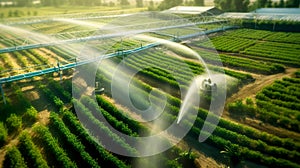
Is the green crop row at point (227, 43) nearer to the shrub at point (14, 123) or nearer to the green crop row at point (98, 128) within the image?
the green crop row at point (98, 128)

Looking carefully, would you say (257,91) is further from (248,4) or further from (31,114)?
(248,4)

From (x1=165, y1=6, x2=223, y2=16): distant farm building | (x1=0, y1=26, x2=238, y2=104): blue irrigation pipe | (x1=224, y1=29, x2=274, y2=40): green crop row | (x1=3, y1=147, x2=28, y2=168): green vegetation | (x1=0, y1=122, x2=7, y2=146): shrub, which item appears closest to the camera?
(x1=3, y1=147, x2=28, y2=168): green vegetation

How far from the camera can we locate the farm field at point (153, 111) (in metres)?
13.5

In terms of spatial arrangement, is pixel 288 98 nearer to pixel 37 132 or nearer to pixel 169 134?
pixel 169 134

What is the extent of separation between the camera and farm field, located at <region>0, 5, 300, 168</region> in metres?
13.5

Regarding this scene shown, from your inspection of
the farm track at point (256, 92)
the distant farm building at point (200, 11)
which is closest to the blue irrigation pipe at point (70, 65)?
the farm track at point (256, 92)

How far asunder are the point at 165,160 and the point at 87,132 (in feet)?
17.5

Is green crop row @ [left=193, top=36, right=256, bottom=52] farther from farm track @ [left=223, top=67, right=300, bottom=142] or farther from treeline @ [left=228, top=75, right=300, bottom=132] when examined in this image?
treeline @ [left=228, top=75, right=300, bottom=132]

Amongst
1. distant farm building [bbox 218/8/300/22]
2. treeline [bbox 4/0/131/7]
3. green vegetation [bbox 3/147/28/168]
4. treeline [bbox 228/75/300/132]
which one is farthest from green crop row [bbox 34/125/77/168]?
treeline [bbox 4/0/131/7]

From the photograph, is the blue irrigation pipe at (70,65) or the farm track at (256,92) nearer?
the farm track at (256,92)

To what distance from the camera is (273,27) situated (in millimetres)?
45625

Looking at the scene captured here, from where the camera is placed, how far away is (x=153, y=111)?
59.4 ft

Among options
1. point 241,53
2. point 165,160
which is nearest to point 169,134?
point 165,160

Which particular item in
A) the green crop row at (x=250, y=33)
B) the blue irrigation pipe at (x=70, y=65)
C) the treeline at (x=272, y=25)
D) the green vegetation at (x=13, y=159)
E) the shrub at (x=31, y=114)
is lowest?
the green vegetation at (x=13, y=159)
